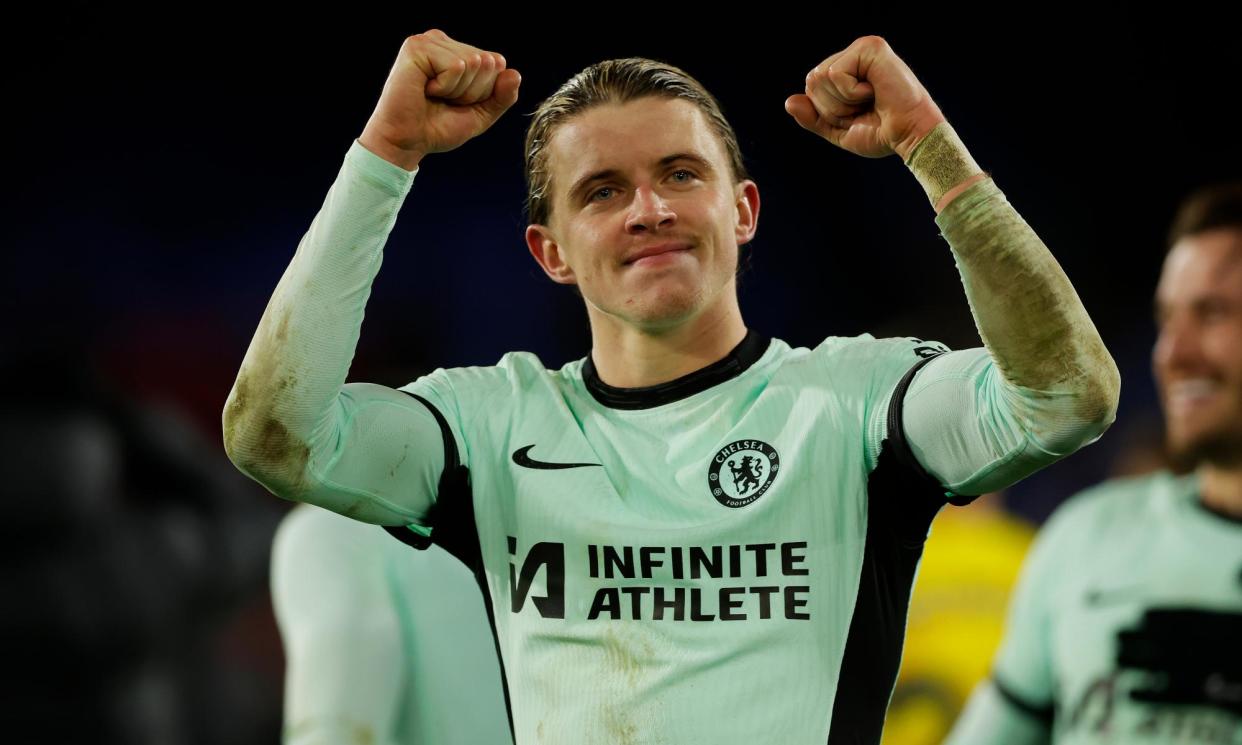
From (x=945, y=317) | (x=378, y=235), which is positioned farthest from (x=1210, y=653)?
(x=378, y=235)

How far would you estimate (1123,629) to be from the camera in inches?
144

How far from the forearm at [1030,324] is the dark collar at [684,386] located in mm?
451

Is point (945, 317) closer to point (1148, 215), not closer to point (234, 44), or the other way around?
point (1148, 215)

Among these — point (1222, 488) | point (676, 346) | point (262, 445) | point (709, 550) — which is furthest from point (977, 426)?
point (1222, 488)

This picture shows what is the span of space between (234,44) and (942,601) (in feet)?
10.4

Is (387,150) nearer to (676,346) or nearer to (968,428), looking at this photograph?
(676,346)

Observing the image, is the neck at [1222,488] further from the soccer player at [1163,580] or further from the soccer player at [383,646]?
the soccer player at [383,646]

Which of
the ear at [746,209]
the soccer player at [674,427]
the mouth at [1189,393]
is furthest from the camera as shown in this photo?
the mouth at [1189,393]

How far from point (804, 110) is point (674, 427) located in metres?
0.49

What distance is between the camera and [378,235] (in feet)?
6.03

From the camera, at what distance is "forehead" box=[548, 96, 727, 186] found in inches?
78.9

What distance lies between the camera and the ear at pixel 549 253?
86.4 inches

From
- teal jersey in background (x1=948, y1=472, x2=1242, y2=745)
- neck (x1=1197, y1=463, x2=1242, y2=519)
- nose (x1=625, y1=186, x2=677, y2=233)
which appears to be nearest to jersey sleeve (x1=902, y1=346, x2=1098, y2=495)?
nose (x1=625, y1=186, x2=677, y2=233)

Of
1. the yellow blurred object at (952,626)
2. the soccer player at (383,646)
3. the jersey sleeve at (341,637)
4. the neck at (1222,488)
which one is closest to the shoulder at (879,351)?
the soccer player at (383,646)
